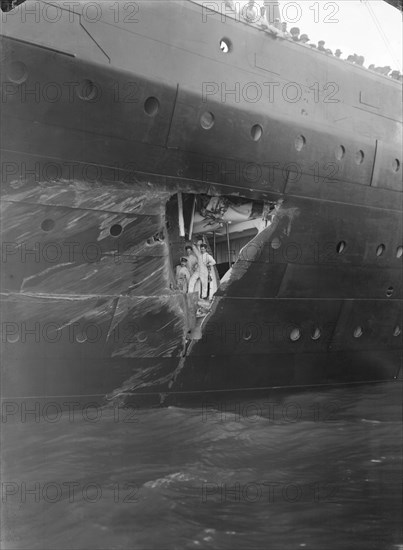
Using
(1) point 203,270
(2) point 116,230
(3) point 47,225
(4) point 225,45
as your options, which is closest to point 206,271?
(1) point 203,270

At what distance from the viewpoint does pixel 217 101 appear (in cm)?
580

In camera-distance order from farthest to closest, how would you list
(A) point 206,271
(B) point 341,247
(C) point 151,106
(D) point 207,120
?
(B) point 341,247, (A) point 206,271, (D) point 207,120, (C) point 151,106

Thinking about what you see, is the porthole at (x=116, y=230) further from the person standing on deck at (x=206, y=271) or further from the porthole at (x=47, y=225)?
the person standing on deck at (x=206, y=271)

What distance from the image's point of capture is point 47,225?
510 cm

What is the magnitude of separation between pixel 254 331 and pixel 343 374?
1761 millimetres

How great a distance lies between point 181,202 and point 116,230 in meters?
0.91

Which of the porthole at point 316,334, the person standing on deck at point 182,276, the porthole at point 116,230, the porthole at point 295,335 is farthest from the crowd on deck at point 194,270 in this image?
the porthole at point 316,334

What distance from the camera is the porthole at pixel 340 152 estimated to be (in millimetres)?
6992

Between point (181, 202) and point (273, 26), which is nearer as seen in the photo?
point (181, 202)

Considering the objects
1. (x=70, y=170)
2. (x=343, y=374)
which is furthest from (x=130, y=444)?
(x=343, y=374)

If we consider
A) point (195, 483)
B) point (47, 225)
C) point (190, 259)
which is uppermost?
point (47, 225)

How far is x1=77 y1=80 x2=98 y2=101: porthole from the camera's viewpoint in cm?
504

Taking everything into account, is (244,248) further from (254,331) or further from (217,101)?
(217,101)

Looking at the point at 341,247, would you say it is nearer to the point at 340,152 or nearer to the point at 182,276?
the point at 340,152
